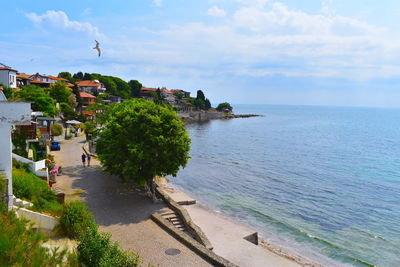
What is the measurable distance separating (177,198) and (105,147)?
25.4ft

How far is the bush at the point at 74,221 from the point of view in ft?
51.1

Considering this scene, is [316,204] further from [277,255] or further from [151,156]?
[151,156]

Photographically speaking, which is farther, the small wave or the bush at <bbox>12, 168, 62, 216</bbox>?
the small wave

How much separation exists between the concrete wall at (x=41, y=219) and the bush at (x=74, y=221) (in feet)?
1.51

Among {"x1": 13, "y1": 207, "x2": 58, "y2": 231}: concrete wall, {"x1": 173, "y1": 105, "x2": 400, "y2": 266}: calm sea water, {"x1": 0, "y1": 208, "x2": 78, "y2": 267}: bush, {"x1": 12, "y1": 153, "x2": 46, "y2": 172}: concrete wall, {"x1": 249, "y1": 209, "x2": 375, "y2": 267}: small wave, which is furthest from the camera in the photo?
{"x1": 173, "y1": 105, "x2": 400, "y2": 266}: calm sea water

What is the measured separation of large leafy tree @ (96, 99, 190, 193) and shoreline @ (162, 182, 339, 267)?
4894 mm


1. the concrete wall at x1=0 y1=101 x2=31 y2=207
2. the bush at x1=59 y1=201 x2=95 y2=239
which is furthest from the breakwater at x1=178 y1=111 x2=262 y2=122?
the concrete wall at x1=0 y1=101 x2=31 y2=207

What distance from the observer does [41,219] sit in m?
15.6

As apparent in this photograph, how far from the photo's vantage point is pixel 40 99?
1679 inches

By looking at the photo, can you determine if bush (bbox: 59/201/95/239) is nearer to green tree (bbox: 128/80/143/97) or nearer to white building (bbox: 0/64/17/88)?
white building (bbox: 0/64/17/88)

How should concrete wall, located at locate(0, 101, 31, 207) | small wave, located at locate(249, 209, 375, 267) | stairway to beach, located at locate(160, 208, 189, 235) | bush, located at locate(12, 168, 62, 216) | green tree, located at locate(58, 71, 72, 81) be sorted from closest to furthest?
concrete wall, located at locate(0, 101, 31, 207)
bush, located at locate(12, 168, 62, 216)
stairway to beach, located at locate(160, 208, 189, 235)
small wave, located at locate(249, 209, 375, 267)
green tree, located at locate(58, 71, 72, 81)

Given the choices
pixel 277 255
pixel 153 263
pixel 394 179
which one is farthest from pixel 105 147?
pixel 394 179

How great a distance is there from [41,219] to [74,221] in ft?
5.09

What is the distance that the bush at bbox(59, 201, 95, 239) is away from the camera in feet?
51.1
